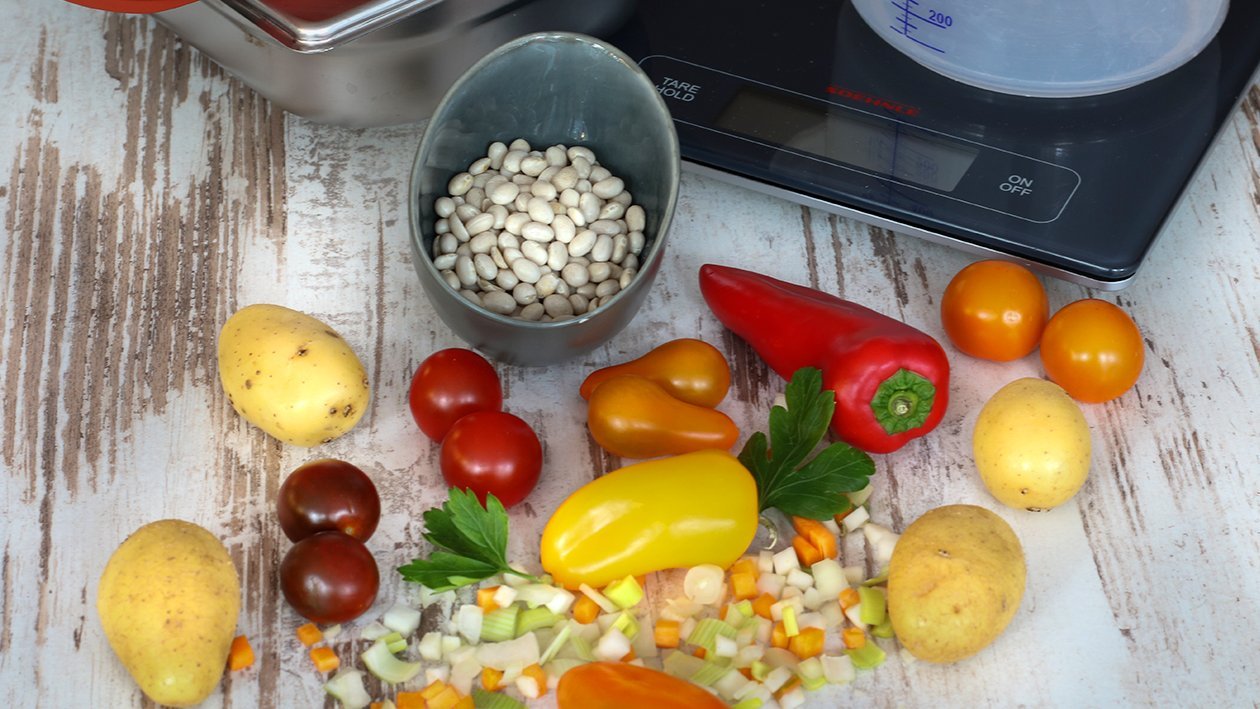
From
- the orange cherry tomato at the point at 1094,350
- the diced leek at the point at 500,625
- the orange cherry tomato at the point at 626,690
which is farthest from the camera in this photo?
the orange cherry tomato at the point at 1094,350

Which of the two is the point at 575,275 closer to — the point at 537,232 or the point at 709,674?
the point at 537,232

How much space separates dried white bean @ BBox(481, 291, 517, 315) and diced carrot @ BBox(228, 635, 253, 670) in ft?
1.02

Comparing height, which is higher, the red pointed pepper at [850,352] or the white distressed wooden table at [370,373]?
the red pointed pepper at [850,352]

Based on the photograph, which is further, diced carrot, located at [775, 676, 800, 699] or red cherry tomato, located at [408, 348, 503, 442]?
red cherry tomato, located at [408, 348, 503, 442]

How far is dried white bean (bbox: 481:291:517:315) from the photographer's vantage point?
1049 mm

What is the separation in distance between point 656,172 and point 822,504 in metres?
0.31

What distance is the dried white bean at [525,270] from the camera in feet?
3.46

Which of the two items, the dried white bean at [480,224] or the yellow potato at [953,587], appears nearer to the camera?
the yellow potato at [953,587]

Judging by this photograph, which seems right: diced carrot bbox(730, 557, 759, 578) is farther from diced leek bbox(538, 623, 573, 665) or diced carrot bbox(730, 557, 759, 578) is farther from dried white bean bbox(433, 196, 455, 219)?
dried white bean bbox(433, 196, 455, 219)

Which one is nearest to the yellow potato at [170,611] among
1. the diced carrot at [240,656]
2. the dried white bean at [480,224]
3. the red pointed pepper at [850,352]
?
the diced carrot at [240,656]

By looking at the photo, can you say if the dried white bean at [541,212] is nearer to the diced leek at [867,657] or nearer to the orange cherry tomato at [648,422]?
the orange cherry tomato at [648,422]

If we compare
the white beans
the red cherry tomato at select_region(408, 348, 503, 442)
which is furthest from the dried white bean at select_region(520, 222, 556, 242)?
the red cherry tomato at select_region(408, 348, 503, 442)

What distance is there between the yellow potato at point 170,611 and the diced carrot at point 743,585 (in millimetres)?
348

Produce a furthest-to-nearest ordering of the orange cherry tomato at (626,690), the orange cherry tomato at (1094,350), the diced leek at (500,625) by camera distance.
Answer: the orange cherry tomato at (1094,350) < the diced leek at (500,625) < the orange cherry tomato at (626,690)
